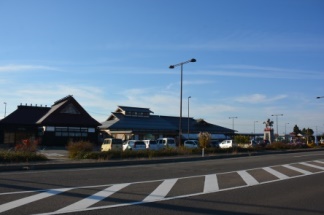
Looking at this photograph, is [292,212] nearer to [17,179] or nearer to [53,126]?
[17,179]

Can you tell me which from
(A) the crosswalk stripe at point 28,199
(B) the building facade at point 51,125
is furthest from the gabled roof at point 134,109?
(A) the crosswalk stripe at point 28,199

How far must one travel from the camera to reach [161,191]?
10.5 m

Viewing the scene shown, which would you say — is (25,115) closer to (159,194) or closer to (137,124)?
(137,124)

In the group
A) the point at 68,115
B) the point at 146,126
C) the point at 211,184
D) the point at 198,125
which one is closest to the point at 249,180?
the point at 211,184

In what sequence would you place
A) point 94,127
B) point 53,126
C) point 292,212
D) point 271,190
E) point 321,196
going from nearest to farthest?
point 292,212, point 321,196, point 271,190, point 53,126, point 94,127

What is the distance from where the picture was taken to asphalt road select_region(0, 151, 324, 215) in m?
8.18

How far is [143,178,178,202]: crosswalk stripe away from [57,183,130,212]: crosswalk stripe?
1127mm

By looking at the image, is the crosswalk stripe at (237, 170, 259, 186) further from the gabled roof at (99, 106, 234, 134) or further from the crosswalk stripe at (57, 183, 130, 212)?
the gabled roof at (99, 106, 234, 134)

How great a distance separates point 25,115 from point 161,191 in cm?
4456

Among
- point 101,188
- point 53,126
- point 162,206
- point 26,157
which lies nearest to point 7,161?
point 26,157

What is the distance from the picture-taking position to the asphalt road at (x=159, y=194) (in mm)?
8180

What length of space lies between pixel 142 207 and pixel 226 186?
425 centimetres

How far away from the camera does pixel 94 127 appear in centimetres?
5197

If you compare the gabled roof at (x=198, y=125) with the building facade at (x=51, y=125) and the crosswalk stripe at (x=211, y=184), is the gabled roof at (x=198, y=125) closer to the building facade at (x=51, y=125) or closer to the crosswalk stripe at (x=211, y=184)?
the building facade at (x=51, y=125)
